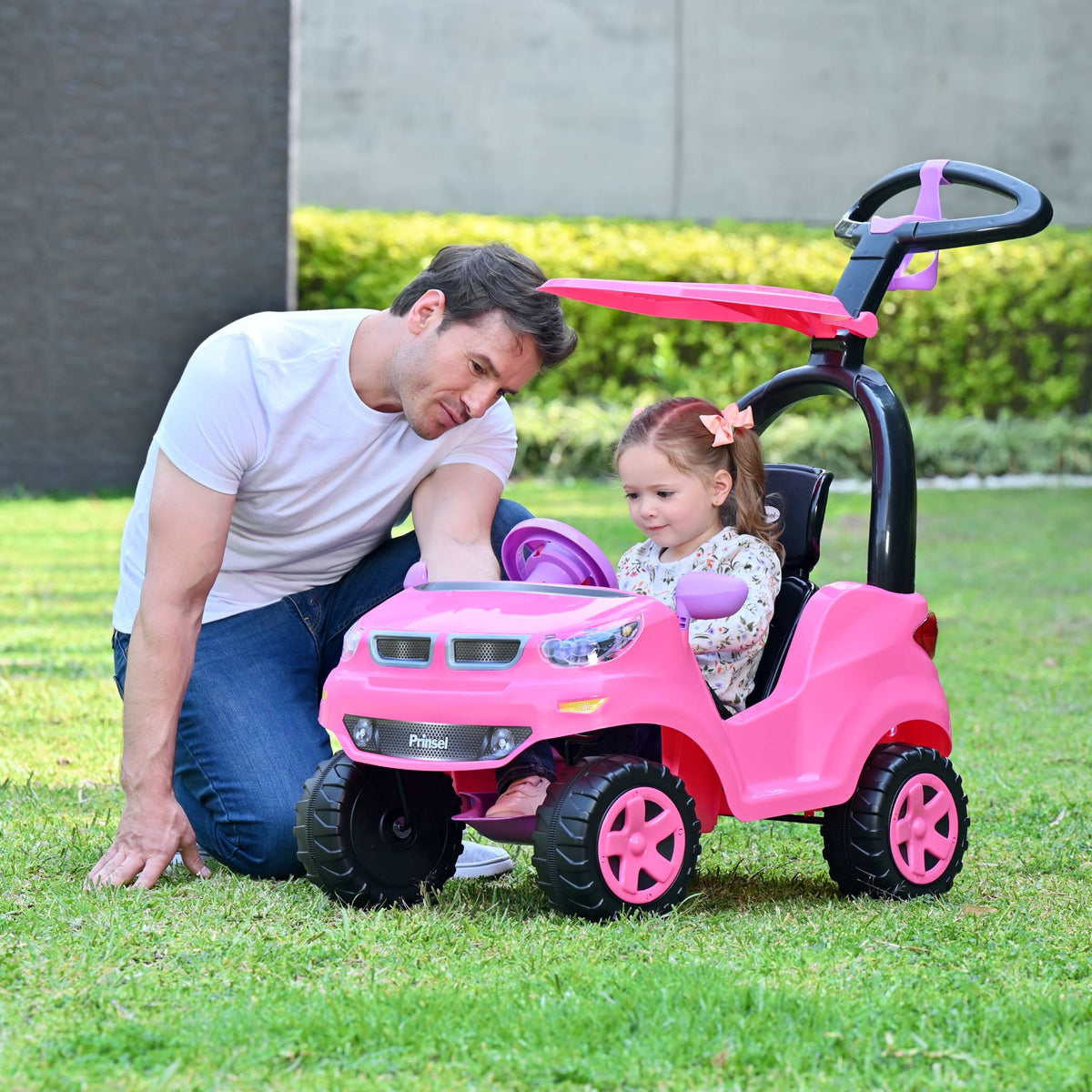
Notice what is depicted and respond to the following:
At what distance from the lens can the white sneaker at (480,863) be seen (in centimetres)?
302

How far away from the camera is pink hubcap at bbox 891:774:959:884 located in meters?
2.81

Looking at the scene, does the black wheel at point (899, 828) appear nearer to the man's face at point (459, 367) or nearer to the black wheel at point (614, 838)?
the black wheel at point (614, 838)

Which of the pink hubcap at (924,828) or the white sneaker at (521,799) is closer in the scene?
the white sneaker at (521,799)

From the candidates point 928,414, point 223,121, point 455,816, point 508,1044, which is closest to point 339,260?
point 223,121

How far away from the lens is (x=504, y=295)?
2863mm

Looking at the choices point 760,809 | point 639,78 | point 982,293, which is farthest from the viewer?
point 639,78

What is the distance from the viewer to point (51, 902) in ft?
8.65

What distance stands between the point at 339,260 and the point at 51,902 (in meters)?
8.78

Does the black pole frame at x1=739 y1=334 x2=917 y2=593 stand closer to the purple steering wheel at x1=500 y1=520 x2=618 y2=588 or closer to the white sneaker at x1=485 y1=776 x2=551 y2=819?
the purple steering wheel at x1=500 y1=520 x2=618 y2=588

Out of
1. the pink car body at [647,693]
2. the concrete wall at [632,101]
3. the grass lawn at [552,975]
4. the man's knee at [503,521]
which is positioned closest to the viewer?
the grass lawn at [552,975]

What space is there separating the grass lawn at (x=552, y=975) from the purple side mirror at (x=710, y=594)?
52 cm

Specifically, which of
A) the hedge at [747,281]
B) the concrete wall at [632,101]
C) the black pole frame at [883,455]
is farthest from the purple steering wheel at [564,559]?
the concrete wall at [632,101]

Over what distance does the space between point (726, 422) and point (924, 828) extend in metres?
0.84

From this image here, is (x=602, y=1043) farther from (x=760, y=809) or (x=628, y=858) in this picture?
(x=760, y=809)
